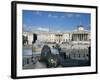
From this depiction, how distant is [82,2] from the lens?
2014 millimetres

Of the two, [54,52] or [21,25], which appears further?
[54,52]

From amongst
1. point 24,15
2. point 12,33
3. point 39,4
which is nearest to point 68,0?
point 39,4

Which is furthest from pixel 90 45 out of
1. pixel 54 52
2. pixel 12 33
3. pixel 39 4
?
pixel 12 33

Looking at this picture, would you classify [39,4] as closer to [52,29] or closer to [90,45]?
[52,29]

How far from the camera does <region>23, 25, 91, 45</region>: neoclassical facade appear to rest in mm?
1861

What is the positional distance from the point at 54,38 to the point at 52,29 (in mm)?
84

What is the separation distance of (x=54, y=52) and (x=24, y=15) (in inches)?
16.9

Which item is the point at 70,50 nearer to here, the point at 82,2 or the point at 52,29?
the point at 52,29

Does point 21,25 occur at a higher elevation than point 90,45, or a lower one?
higher

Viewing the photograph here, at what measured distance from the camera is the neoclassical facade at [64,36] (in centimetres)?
186

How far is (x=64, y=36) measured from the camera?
1.94 m
